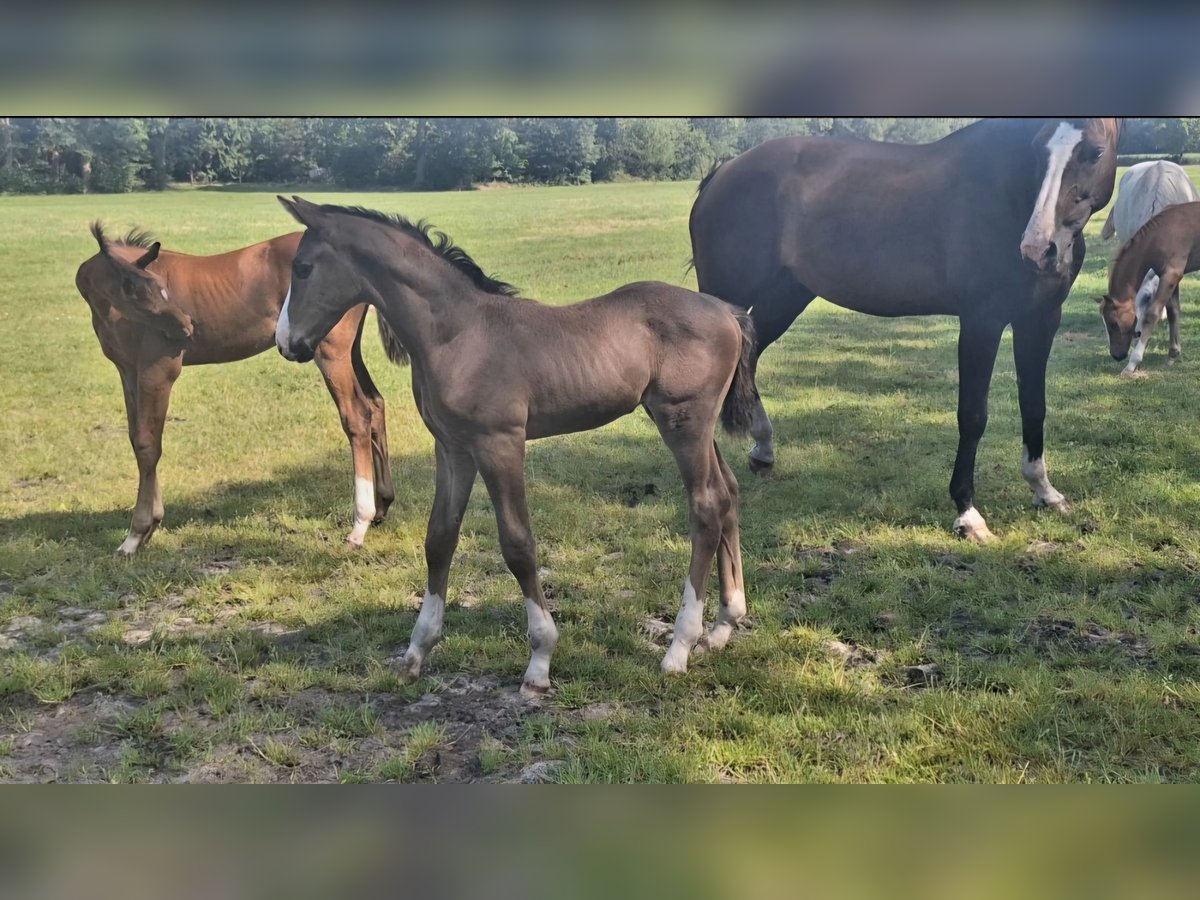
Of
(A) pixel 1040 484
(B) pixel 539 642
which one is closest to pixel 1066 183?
(A) pixel 1040 484

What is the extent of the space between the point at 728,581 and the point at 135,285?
1.91 meters

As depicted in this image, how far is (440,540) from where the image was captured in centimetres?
245

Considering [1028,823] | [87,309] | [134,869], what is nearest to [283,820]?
[134,869]

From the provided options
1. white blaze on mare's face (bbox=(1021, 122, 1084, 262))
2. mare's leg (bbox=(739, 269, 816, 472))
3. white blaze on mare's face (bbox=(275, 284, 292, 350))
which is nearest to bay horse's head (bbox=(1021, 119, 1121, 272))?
white blaze on mare's face (bbox=(1021, 122, 1084, 262))

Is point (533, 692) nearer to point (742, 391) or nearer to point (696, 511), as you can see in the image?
point (696, 511)

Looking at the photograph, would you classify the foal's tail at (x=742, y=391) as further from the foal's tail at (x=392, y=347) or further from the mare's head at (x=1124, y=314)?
the mare's head at (x=1124, y=314)

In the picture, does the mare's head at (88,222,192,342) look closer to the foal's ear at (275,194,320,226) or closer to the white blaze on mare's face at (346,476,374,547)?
the foal's ear at (275,194,320,226)

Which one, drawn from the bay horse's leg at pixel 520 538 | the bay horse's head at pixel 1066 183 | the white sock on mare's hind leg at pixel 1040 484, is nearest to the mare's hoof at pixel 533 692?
the bay horse's leg at pixel 520 538

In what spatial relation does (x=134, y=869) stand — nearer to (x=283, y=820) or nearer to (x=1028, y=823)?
(x=283, y=820)

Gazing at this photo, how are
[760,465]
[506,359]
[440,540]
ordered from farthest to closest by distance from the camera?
[760,465] → [440,540] → [506,359]

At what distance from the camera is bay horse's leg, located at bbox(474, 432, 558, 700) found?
2.33 metres

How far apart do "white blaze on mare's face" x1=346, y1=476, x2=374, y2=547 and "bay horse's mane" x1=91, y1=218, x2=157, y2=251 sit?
90 cm

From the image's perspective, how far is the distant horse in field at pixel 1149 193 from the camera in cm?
270
